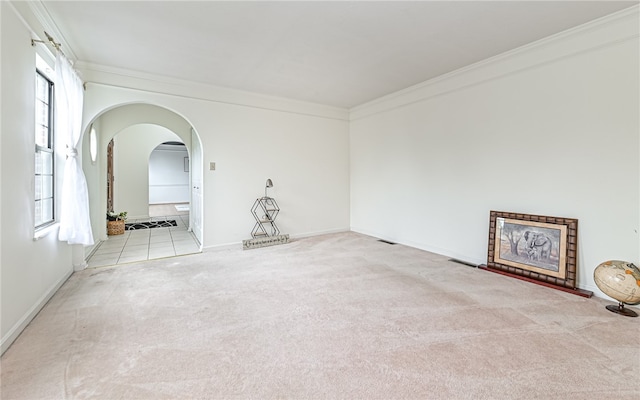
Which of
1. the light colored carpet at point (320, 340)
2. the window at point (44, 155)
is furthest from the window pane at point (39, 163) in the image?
the light colored carpet at point (320, 340)

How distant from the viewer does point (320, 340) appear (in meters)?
2.05

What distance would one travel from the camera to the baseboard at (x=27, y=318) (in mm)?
1911

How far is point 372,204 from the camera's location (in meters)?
5.60

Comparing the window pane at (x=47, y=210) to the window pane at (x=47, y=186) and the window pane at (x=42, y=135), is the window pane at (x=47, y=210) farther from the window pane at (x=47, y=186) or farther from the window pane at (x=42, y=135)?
the window pane at (x=42, y=135)

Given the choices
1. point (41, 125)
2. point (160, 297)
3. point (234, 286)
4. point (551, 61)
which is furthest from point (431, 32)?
point (41, 125)

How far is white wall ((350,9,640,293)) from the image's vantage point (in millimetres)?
2672

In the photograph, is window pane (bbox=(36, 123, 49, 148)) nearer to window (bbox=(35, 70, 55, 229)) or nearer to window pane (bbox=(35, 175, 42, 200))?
window (bbox=(35, 70, 55, 229))

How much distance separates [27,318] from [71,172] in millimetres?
1460

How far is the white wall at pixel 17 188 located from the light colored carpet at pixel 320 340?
197mm

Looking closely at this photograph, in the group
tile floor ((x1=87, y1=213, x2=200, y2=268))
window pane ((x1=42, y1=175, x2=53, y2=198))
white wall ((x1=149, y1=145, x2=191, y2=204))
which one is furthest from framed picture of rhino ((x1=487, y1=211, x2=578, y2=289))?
white wall ((x1=149, y1=145, x2=191, y2=204))

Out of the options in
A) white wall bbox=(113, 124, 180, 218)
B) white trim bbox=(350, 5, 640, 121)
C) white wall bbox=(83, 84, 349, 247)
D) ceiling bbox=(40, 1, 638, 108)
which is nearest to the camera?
ceiling bbox=(40, 1, 638, 108)

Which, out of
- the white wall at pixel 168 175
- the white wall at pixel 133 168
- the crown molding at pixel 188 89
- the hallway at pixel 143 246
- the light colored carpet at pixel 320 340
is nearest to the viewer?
the light colored carpet at pixel 320 340

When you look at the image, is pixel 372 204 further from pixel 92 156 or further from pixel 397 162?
pixel 92 156

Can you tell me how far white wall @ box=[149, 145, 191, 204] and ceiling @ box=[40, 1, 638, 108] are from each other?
10040 millimetres
